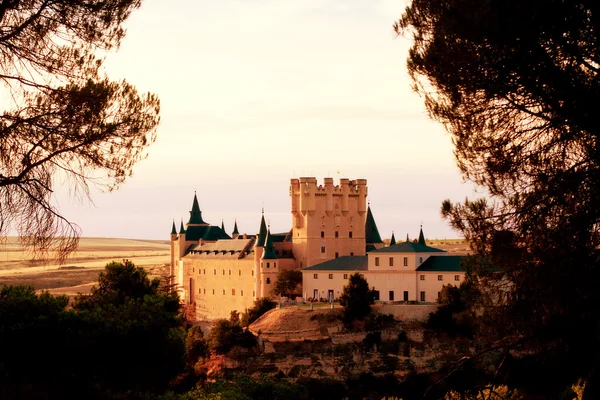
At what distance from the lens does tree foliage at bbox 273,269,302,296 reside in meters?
77.9

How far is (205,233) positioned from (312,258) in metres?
24.8

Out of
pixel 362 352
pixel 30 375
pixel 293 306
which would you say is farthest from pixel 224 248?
pixel 30 375

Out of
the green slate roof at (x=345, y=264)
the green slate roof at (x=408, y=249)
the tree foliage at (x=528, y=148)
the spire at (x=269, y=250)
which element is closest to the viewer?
the tree foliage at (x=528, y=148)

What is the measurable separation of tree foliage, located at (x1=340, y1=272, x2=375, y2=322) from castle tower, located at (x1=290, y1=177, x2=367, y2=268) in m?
15.4

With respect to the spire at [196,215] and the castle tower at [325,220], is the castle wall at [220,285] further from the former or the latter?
the spire at [196,215]

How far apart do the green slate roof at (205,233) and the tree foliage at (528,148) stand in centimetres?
8447

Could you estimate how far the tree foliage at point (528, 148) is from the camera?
16.4 m

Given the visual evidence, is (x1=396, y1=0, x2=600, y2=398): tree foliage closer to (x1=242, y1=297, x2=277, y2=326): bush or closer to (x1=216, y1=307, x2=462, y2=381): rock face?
(x1=216, y1=307, x2=462, y2=381): rock face

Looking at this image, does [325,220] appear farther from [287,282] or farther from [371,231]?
[287,282]

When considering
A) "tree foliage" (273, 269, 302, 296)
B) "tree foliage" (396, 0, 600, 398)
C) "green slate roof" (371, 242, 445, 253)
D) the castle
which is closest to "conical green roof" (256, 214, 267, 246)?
the castle

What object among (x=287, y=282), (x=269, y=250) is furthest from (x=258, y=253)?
(x=287, y=282)

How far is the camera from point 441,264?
228ft

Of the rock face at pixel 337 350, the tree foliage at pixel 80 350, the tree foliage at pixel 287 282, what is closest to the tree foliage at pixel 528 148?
the tree foliage at pixel 80 350

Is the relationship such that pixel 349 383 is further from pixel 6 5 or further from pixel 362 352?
pixel 6 5
